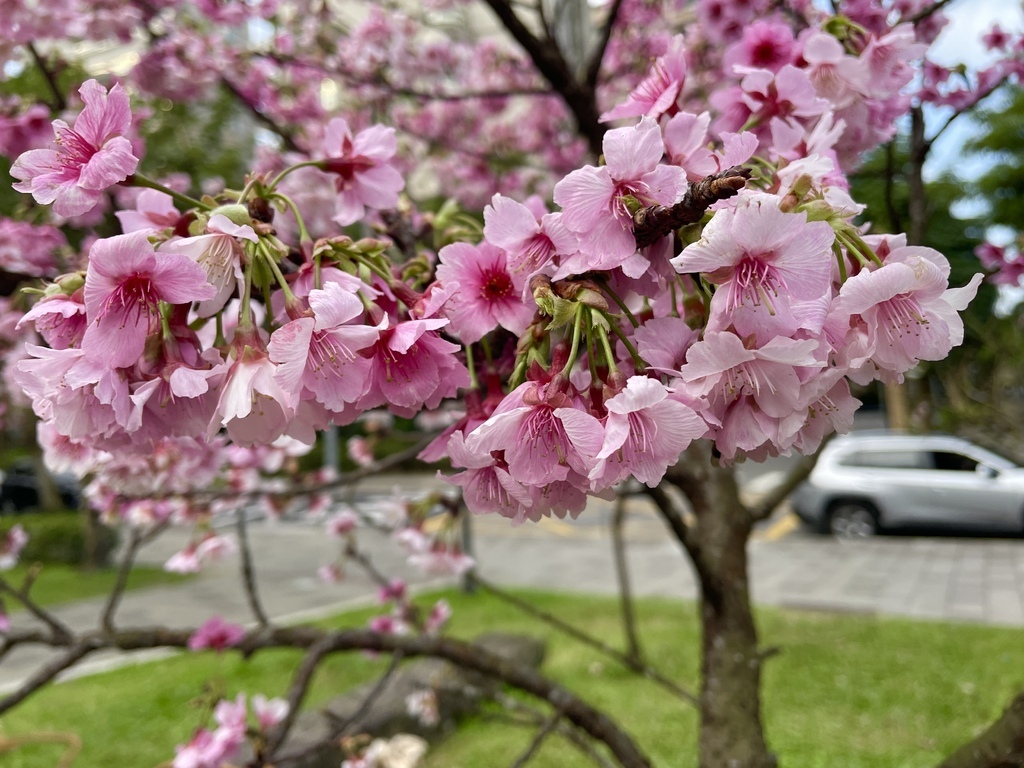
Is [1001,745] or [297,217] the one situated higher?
[297,217]

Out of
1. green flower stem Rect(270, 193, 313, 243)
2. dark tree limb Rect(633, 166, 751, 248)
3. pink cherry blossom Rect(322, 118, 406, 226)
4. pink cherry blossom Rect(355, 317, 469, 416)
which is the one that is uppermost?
pink cherry blossom Rect(322, 118, 406, 226)

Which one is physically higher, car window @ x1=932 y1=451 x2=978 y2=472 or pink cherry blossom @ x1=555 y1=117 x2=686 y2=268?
car window @ x1=932 y1=451 x2=978 y2=472

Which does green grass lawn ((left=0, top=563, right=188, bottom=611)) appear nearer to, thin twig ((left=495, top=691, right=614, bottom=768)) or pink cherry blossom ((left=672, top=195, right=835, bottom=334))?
thin twig ((left=495, top=691, right=614, bottom=768))

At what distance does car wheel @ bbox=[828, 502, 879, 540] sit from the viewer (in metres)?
9.34

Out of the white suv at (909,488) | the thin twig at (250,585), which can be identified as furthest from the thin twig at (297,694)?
the white suv at (909,488)

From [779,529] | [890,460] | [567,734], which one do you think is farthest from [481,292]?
[779,529]

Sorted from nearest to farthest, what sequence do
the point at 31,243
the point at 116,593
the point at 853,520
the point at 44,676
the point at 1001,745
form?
the point at 1001,745, the point at 44,676, the point at 116,593, the point at 31,243, the point at 853,520

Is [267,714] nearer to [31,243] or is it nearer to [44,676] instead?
[44,676]

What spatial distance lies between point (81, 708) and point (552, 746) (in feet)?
10.6

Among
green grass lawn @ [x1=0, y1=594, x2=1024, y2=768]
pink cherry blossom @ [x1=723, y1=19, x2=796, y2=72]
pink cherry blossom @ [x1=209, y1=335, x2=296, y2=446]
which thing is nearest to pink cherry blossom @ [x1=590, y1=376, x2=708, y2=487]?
pink cherry blossom @ [x1=209, y1=335, x2=296, y2=446]

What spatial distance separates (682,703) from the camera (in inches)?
179

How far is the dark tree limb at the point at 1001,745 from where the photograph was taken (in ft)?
4.01

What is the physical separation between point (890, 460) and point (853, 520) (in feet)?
3.04

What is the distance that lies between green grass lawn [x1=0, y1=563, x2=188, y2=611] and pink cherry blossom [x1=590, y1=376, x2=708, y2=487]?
906cm
